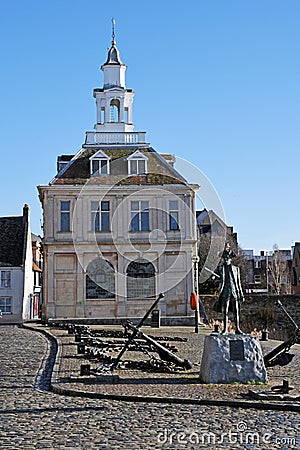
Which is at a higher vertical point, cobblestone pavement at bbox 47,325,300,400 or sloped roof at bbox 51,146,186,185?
sloped roof at bbox 51,146,186,185

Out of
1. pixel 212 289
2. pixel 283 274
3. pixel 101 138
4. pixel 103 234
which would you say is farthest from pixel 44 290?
→ pixel 283 274

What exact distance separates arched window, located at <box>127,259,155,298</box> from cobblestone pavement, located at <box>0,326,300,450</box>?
28200 mm

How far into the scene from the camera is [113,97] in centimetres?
4731

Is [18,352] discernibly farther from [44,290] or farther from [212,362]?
[44,290]

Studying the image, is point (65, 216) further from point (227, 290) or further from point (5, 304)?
point (227, 290)

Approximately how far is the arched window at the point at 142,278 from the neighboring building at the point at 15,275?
13457 mm

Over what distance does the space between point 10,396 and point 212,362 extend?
4.04m

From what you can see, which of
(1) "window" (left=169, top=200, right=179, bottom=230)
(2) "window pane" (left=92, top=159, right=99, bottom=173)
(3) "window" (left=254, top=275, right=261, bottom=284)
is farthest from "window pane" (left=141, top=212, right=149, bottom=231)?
(3) "window" (left=254, top=275, right=261, bottom=284)

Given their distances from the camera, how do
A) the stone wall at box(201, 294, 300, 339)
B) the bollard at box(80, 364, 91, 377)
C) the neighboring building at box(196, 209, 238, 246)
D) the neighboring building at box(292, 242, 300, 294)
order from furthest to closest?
the neighboring building at box(292, 242, 300, 294)
the neighboring building at box(196, 209, 238, 246)
the stone wall at box(201, 294, 300, 339)
the bollard at box(80, 364, 91, 377)

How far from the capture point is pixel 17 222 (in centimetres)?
5819

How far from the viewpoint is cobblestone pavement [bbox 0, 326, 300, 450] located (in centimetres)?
877

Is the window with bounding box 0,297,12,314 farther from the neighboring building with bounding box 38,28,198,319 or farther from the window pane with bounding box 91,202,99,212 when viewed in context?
the window pane with bounding box 91,202,99,212

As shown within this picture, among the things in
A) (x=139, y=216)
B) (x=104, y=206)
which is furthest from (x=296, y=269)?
(x=104, y=206)

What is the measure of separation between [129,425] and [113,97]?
39.0 meters
